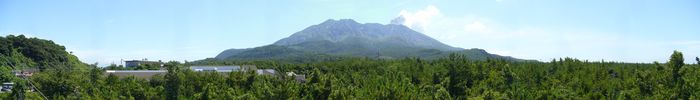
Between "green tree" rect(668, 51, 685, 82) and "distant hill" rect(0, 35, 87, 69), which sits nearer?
"green tree" rect(668, 51, 685, 82)

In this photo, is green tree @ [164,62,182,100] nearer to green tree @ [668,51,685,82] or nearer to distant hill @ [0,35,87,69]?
green tree @ [668,51,685,82]

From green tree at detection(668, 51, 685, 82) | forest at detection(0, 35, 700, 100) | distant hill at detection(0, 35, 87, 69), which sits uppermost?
distant hill at detection(0, 35, 87, 69)

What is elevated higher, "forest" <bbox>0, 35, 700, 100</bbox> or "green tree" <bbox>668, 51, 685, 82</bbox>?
"green tree" <bbox>668, 51, 685, 82</bbox>

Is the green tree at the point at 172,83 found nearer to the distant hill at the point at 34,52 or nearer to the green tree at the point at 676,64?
the green tree at the point at 676,64

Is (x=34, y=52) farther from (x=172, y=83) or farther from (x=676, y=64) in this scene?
(x=676, y=64)

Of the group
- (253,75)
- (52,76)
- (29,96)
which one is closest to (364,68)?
(253,75)

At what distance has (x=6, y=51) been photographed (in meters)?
73.1

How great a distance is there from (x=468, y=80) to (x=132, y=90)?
1945 centimetres

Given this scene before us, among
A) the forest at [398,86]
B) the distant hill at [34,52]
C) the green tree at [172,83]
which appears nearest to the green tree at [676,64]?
the forest at [398,86]

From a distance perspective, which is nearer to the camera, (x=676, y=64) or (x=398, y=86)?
(x=676, y=64)

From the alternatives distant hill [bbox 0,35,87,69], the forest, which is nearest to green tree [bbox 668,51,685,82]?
the forest

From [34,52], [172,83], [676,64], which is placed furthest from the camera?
[34,52]

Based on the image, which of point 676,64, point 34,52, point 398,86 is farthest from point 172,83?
point 34,52

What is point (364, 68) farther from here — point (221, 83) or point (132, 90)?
point (132, 90)
